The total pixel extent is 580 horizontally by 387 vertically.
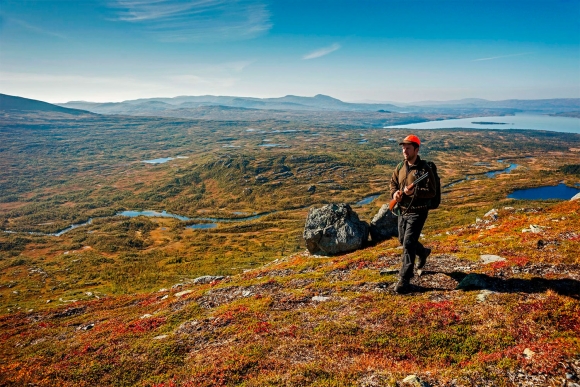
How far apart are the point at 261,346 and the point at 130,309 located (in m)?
21.1

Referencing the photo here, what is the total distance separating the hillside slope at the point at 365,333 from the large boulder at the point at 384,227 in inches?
346

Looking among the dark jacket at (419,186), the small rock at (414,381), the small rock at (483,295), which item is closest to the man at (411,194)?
the dark jacket at (419,186)

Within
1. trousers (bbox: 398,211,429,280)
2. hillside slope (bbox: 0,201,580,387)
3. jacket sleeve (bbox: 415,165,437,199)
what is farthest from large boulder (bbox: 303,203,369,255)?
jacket sleeve (bbox: 415,165,437,199)

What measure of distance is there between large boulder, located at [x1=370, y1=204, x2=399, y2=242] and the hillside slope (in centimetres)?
879

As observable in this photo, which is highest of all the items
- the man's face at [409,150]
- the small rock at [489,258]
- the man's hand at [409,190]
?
the man's face at [409,150]

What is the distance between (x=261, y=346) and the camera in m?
13.4

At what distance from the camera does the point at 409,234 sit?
13953mm

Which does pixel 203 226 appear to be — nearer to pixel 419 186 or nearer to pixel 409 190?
Answer: pixel 409 190

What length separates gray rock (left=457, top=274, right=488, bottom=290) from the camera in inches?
582

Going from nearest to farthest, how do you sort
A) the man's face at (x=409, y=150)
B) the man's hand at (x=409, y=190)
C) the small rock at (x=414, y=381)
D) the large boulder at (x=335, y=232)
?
the small rock at (x=414, y=381), the man's face at (x=409, y=150), the man's hand at (x=409, y=190), the large boulder at (x=335, y=232)

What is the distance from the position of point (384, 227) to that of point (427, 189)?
21293 mm

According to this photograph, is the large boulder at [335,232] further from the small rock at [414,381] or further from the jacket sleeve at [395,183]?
the small rock at [414,381]

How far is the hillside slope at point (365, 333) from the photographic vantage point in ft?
32.4

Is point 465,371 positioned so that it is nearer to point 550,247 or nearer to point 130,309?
point 550,247
